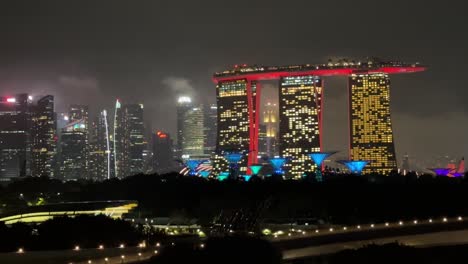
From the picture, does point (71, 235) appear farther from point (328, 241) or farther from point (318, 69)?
point (318, 69)

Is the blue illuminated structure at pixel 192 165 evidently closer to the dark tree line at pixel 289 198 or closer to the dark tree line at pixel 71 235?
the dark tree line at pixel 289 198

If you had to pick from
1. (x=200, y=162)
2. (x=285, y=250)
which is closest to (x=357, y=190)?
(x=285, y=250)

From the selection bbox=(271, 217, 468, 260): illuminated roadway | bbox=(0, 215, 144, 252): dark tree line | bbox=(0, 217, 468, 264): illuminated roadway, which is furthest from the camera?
bbox=(0, 215, 144, 252): dark tree line

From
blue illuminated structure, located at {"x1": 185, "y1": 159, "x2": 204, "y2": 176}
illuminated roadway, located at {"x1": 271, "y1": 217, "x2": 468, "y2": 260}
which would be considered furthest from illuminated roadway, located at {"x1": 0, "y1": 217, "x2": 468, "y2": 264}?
blue illuminated structure, located at {"x1": 185, "y1": 159, "x2": 204, "y2": 176}

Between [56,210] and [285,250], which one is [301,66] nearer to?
[56,210]

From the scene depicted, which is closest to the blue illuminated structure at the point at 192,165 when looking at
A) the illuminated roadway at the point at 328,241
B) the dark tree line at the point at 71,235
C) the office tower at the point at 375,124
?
the office tower at the point at 375,124

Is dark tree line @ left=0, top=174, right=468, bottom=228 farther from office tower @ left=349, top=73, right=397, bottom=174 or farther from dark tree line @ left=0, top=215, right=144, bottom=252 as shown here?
office tower @ left=349, top=73, right=397, bottom=174

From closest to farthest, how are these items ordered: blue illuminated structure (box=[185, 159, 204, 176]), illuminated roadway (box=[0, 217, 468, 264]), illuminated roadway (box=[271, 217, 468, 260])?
illuminated roadway (box=[0, 217, 468, 264])
illuminated roadway (box=[271, 217, 468, 260])
blue illuminated structure (box=[185, 159, 204, 176])

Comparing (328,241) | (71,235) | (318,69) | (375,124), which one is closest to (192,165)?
(318,69)
